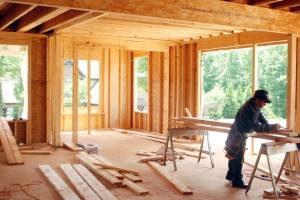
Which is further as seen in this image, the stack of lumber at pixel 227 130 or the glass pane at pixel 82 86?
the glass pane at pixel 82 86

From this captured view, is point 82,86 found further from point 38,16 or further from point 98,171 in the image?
point 98,171

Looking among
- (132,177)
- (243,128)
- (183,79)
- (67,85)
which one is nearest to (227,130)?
(243,128)

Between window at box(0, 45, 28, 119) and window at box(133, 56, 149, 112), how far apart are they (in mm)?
3832

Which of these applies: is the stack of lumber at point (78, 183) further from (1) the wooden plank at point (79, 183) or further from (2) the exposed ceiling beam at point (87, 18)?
(2) the exposed ceiling beam at point (87, 18)

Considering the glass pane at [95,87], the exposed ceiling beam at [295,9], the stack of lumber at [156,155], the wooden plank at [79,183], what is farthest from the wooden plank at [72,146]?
the exposed ceiling beam at [295,9]

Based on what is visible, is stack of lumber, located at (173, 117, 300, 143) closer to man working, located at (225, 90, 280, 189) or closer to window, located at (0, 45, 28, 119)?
man working, located at (225, 90, 280, 189)

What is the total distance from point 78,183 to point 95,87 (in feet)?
24.5

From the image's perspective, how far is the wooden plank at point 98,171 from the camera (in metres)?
5.75

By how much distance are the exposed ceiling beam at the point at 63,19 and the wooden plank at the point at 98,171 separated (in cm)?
267

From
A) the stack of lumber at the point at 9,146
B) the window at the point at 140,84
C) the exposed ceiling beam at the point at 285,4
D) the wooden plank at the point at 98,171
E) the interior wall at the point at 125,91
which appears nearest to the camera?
the wooden plank at the point at 98,171

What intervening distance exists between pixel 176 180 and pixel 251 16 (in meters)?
2.99

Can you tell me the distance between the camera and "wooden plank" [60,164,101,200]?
16.5 feet

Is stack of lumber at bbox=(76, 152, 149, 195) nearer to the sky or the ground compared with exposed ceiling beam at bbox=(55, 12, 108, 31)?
nearer to the ground

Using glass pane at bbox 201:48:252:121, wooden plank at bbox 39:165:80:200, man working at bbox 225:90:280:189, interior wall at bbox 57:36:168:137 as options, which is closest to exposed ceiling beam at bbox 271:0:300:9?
man working at bbox 225:90:280:189
